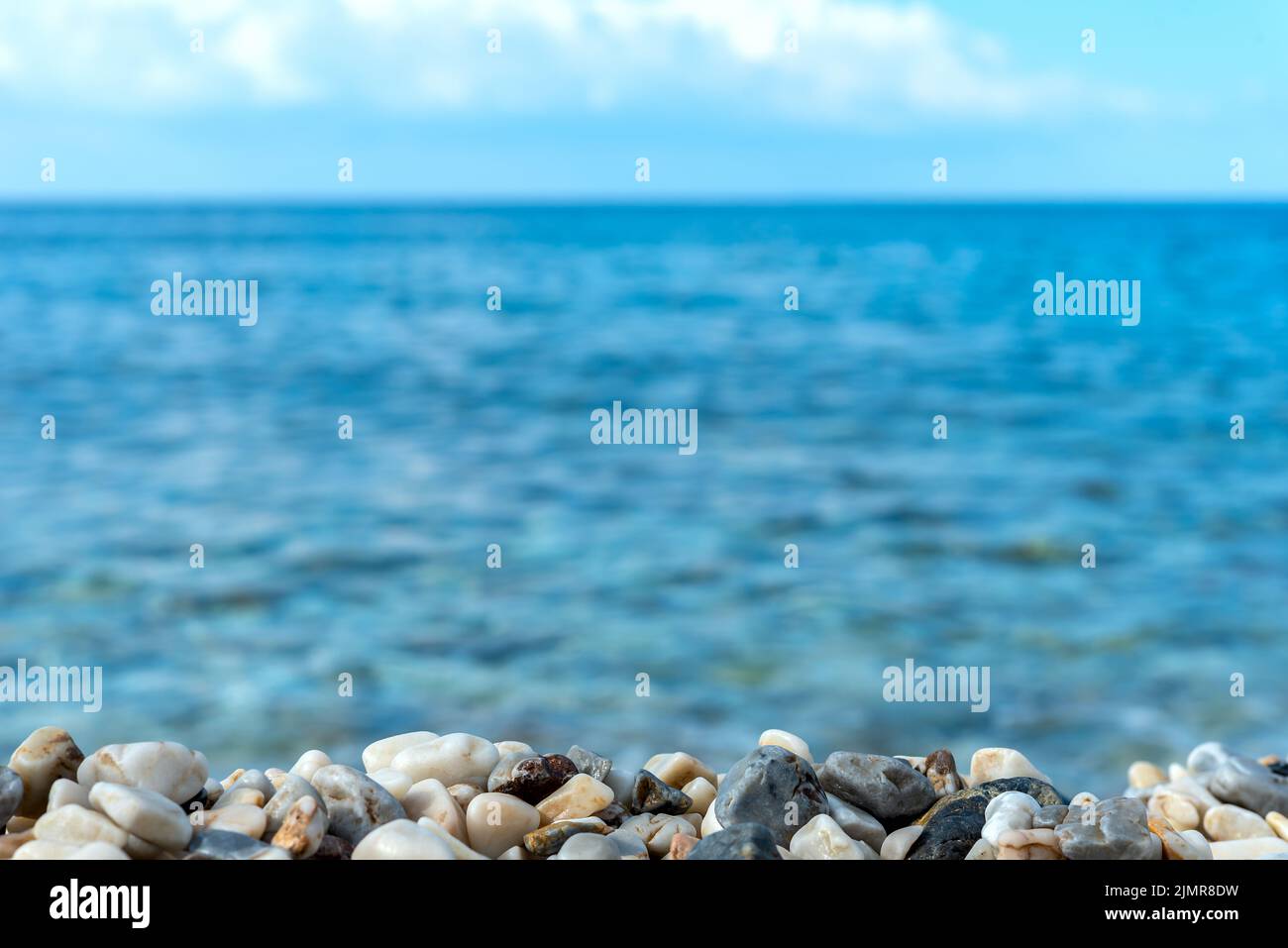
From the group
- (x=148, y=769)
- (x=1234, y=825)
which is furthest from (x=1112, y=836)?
(x=148, y=769)

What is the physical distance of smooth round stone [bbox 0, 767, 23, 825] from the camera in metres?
2.18

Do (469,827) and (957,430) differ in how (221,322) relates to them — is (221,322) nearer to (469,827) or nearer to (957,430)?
(957,430)

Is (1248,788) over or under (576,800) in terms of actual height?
under

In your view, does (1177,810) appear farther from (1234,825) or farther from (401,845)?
(401,845)

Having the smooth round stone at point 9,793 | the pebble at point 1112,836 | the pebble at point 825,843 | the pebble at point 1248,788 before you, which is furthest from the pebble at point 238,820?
the pebble at point 1248,788

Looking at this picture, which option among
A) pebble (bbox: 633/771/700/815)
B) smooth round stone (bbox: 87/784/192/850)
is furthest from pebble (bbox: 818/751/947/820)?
smooth round stone (bbox: 87/784/192/850)

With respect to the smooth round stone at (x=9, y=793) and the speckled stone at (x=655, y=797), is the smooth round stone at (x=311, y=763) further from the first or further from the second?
the speckled stone at (x=655, y=797)

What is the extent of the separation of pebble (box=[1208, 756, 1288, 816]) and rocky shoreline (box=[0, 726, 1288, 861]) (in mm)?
284

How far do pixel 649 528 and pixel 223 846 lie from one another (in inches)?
280

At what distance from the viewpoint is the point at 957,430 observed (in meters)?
12.9

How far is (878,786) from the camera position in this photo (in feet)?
8.08
